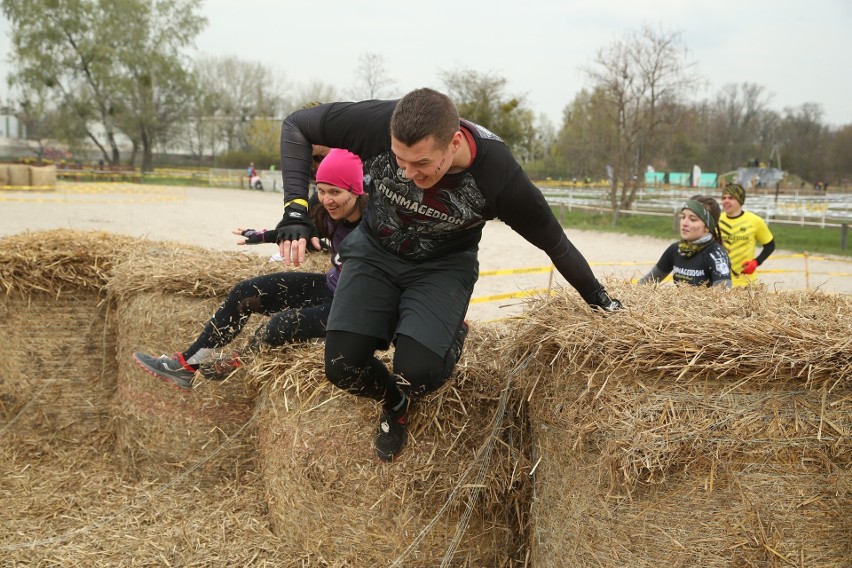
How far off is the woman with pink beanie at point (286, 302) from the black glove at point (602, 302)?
1.45m

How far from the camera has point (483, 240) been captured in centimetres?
1766

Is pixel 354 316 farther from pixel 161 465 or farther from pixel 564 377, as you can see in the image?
pixel 161 465

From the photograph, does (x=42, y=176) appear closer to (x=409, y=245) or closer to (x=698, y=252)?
(x=698, y=252)

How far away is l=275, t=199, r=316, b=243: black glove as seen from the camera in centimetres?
326

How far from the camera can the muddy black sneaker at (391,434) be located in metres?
3.18

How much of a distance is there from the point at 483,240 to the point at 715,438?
49.9 ft

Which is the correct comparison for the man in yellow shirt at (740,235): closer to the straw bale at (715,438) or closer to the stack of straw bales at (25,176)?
the straw bale at (715,438)

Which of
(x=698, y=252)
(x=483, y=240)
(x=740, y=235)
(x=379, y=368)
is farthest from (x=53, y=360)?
(x=483, y=240)

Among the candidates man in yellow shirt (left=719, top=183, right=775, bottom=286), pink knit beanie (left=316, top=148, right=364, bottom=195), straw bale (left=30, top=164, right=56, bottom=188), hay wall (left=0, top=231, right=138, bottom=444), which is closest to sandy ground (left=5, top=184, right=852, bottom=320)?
man in yellow shirt (left=719, top=183, right=775, bottom=286)

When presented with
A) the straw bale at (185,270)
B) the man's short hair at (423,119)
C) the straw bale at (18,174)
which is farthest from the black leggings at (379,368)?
the straw bale at (18,174)

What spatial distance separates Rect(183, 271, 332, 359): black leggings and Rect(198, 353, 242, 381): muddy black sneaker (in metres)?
0.10

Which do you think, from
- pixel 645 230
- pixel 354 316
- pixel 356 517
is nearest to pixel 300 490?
pixel 356 517

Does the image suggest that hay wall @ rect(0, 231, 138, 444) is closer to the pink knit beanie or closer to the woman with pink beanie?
the woman with pink beanie

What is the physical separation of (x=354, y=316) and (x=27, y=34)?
62336 mm
